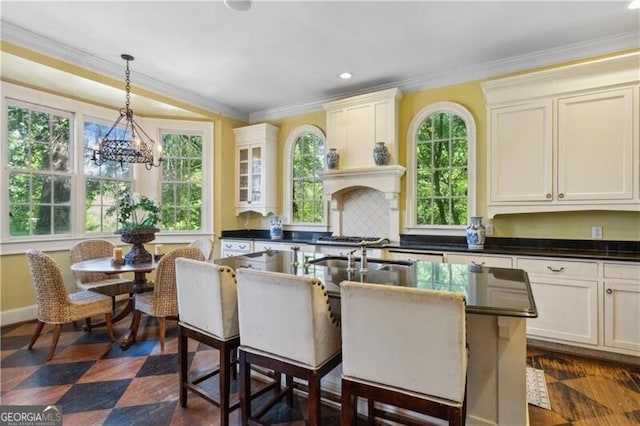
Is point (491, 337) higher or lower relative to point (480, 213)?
lower

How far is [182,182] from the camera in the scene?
4906 mm

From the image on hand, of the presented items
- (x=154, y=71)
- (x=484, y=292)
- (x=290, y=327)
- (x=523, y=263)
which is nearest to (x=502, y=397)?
(x=484, y=292)

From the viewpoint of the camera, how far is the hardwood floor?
2.00 meters

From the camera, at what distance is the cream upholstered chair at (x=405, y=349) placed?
49.0 inches

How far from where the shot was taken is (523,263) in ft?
9.64

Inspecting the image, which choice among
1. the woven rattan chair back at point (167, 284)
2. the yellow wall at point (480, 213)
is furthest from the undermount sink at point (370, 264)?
the yellow wall at point (480, 213)

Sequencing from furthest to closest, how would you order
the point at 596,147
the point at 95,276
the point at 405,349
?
the point at 95,276, the point at 596,147, the point at 405,349

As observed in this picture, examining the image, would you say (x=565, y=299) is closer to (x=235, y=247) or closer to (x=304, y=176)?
(x=304, y=176)

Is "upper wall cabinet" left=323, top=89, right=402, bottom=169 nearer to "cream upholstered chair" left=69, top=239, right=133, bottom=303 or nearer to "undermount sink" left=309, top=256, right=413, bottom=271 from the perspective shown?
"undermount sink" left=309, top=256, right=413, bottom=271

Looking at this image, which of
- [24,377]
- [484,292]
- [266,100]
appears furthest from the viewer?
[266,100]

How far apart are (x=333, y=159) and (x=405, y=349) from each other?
316 centimetres

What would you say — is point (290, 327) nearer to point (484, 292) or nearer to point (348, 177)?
point (484, 292)

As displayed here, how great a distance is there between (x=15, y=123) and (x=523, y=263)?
17.9 feet

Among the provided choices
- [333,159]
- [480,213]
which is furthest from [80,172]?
[480,213]
